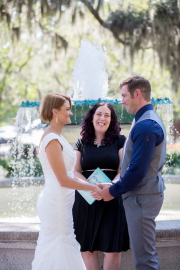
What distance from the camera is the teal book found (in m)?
3.22

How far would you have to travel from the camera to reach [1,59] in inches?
827

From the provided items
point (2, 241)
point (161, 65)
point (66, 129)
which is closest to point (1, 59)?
point (161, 65)

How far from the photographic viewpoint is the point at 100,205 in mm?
3268

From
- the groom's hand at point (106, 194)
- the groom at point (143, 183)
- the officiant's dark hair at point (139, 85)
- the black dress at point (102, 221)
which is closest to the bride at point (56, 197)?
the groom's hand at point (106, 194)

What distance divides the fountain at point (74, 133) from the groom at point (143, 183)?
0.60 m

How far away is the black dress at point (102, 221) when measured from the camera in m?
3.17

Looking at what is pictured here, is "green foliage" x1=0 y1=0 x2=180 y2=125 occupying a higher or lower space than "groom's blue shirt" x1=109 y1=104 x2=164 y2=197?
higher

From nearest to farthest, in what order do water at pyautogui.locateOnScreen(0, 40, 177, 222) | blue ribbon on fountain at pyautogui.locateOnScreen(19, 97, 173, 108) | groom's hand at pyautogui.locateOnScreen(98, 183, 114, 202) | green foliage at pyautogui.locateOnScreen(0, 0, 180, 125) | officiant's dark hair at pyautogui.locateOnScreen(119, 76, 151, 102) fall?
officiant's dark hair at pyautogui.locateOnScreen(119, 76, 151, 102)
groom's hand at pyautogui.locateOnScreen(98, 183, 114, 202)
blue ribbon on fountain at pyautogui.locateOnScreen(19, 97, 173, 108)
water at pyautogui.locateOnScreen(0, 40, 177, 222)
green foliage at pyautogui.locateOnScreen(0, 0, 180, 125)

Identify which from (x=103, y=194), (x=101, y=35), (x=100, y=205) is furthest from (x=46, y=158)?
(x=101, y=35)

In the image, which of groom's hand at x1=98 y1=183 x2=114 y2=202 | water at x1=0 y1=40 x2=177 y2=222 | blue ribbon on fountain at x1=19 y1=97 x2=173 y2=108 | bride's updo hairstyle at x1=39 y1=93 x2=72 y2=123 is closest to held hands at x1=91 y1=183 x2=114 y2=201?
groom's hand at x1=98 y1=183 x2=114 y2=202

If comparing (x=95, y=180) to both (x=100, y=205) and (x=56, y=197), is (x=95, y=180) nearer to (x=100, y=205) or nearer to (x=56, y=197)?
(x=100, y=205)

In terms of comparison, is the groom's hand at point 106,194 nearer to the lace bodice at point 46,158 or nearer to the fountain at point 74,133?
the lace bodice at point 46,158

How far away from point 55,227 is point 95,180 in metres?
0.65

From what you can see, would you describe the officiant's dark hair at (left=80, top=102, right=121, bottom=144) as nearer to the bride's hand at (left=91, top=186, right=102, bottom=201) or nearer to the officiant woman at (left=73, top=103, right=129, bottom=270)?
the officiant woman at (left=73, top=103, right=129, bottom=270)
